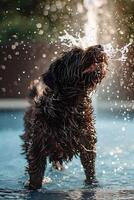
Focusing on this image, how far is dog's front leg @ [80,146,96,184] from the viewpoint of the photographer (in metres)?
7.65

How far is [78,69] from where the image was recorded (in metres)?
7.16

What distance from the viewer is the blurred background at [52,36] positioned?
2284 centimetres

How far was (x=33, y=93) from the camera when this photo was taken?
361 inches

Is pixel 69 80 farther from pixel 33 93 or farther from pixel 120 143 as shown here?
pixel 120 143

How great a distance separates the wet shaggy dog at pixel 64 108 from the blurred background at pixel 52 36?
39.8ft

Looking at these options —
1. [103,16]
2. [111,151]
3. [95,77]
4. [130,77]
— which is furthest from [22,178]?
[103,16]

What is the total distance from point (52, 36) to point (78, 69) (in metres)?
18.8

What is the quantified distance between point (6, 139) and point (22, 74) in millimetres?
10509

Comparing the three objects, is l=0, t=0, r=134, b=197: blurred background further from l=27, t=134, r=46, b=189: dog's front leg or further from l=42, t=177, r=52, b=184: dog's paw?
l=27, t=134, r=46, b=189: dog's front leg

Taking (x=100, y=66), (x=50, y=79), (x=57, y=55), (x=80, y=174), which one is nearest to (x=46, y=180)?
(x=80, y=174)

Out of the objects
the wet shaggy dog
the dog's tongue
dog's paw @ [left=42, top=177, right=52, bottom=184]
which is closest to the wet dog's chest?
the wet shaggy dog

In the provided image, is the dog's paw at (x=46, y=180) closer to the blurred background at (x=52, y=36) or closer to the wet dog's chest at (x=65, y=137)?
the wet dog's chest at (x=65, y=137)

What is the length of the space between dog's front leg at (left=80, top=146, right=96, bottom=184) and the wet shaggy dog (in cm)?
20

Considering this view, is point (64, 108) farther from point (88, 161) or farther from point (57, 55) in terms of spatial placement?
point (57, 55)
